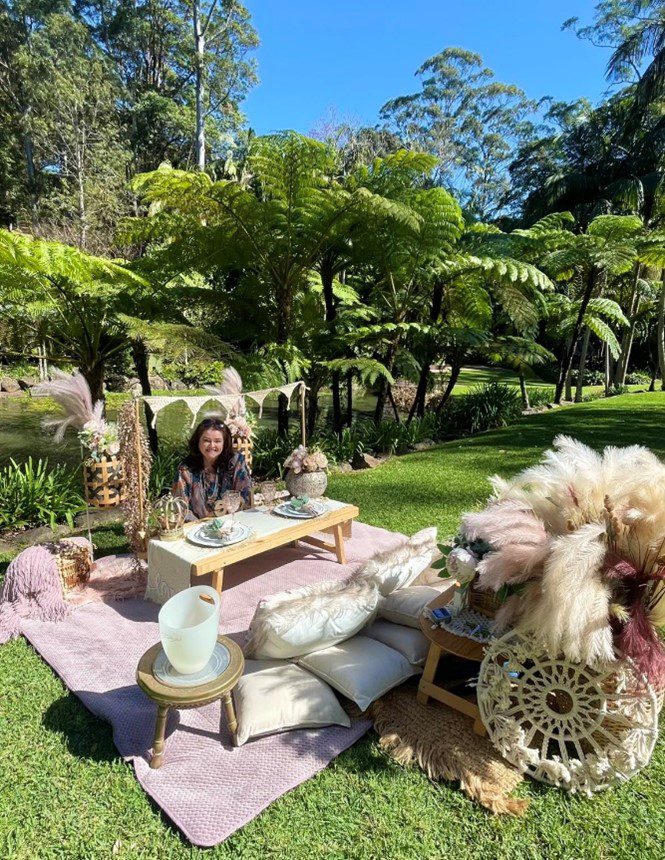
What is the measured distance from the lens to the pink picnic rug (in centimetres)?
184

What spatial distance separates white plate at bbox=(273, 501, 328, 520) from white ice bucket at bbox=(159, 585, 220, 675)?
1.55 metres

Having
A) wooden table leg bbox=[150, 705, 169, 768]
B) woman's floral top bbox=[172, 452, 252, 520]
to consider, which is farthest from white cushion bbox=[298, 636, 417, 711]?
woman's floral top bbox=[172, 452, 252, 520]

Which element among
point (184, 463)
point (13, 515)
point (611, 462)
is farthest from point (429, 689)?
point (13, 515)

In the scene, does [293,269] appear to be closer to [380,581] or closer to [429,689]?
[380,581]

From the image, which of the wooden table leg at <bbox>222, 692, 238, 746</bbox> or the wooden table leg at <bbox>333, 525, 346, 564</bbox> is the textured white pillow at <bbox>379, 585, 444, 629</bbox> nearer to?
the wooden table leg at <bbox>222, 692, 238, 746</bbox>

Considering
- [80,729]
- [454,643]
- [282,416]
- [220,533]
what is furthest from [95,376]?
[454,643]

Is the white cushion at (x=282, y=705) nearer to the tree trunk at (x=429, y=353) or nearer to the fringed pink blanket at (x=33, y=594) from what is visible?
the fringed pink blanket at (x=33, y=594)

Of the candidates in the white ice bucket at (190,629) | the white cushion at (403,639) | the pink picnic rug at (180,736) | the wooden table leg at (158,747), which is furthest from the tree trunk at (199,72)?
the wooden table leg at (158,747)

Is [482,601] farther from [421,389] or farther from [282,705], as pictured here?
[421,389]

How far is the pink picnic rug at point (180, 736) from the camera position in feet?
6.05

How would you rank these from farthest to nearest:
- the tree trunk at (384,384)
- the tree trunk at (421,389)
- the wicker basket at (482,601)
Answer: the tree trunk at (421,389) → the tree trunk at (384,384) → the wicker basket at (482,601)

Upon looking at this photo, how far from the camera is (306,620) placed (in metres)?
2.34

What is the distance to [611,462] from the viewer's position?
75.0 inches

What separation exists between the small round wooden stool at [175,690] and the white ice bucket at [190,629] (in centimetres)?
8
